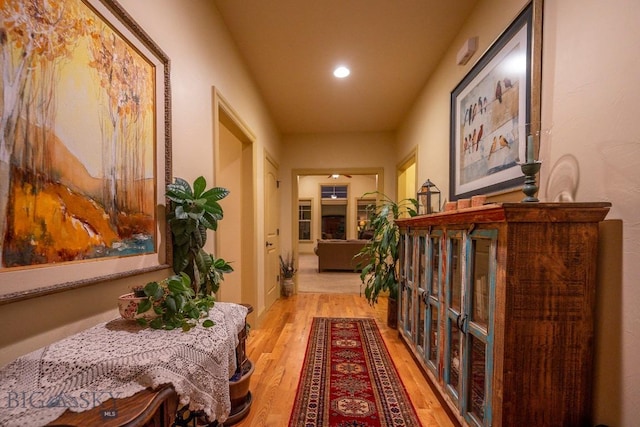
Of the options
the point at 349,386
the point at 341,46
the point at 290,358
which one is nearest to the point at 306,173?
the point at 341,46

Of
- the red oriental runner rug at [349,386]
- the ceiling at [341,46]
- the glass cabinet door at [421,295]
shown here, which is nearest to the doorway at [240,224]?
the ceiling at [341,46]

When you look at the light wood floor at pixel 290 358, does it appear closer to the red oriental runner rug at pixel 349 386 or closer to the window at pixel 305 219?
the red oriental runner rug at pixel 349 386

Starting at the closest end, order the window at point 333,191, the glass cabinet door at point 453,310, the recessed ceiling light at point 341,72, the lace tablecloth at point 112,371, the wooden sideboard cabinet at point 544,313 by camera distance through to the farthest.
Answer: the lace tablecloth at point 112,371, the wooden sideboard cabinet at point 544,313, the glass cabinet door at point 453,310, the recessed ceiling light at point 341,72, the window at point 333,191

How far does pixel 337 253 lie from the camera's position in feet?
21.8

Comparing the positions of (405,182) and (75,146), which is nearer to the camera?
(75,146)

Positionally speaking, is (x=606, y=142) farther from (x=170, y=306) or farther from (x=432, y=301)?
(x=170, y=306)

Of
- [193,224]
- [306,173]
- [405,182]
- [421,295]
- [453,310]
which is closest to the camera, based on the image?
[193,224]

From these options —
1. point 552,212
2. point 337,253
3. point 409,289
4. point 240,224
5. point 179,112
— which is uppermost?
point 179,112

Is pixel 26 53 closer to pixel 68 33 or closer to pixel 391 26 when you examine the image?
pixel 68 33

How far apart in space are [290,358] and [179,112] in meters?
2.04

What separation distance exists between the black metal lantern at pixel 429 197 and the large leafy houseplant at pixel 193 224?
195cm

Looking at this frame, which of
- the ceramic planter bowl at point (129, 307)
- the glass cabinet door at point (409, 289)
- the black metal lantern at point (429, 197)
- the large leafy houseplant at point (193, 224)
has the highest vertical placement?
the black metal lantern at point (429, 197)

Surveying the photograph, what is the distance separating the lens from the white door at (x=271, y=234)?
11.4ft

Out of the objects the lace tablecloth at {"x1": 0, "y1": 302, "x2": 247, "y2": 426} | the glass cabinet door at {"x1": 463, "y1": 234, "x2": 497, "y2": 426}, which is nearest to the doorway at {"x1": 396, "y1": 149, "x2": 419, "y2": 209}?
the glass cabinet door at {"x1": 463, "y1": 234, "x2": 497, "y2": 426}
